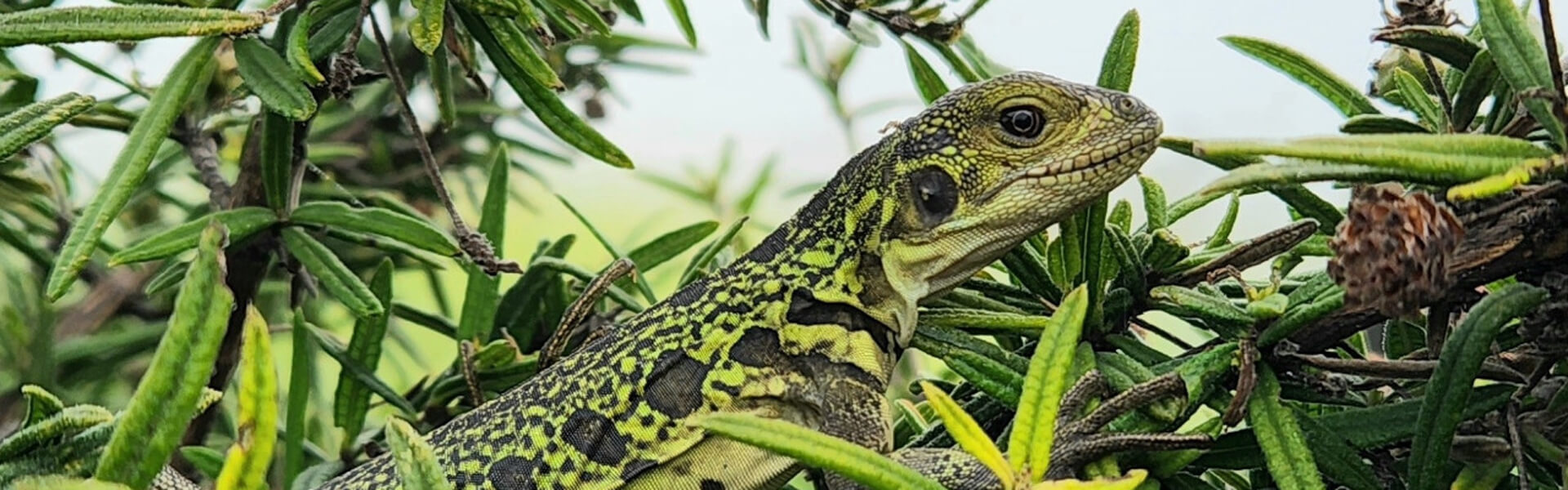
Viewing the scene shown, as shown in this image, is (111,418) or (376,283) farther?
(376,283)

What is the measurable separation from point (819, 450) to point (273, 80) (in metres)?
0.81

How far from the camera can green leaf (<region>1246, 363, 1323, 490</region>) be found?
97 cm

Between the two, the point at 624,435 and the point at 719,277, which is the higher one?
the point at 719,277

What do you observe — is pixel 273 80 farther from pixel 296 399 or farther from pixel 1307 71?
pixel 1307 71

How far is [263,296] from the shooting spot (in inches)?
102

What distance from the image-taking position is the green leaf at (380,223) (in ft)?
5.17

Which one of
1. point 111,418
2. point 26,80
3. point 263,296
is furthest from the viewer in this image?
point 263,296

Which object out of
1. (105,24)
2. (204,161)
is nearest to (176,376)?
(105,24)

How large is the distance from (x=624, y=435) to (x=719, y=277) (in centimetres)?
22

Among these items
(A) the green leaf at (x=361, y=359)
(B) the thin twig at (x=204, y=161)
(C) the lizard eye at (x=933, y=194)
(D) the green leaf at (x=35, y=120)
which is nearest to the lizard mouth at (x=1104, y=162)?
(C) the lizard eye at (x=933, y=194)

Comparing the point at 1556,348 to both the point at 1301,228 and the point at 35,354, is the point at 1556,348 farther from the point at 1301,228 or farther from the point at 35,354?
the point at 35,354

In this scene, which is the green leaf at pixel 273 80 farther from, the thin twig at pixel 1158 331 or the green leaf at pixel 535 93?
the thin twig at pixel 1158 331

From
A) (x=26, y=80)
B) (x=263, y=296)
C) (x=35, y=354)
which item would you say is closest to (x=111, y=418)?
(x=26, y=80)

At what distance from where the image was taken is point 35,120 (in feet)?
3.97
